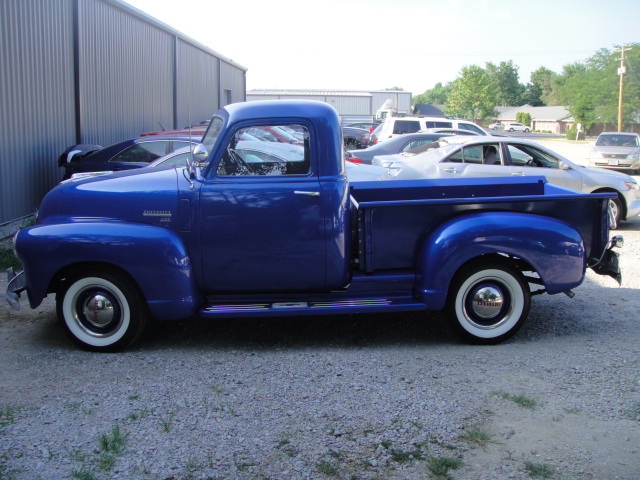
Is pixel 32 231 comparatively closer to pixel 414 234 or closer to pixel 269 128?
pixel 269 128

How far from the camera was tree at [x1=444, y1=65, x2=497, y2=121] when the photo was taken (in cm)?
9669

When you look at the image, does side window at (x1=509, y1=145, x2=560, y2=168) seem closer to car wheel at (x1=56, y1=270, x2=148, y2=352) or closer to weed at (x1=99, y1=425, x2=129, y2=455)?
car wheel at (x1=56, y1=270, x2=148, y2=352)

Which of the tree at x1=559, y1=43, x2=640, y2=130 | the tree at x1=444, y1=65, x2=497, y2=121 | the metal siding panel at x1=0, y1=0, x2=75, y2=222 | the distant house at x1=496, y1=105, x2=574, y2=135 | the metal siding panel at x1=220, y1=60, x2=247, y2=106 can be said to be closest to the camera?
the metal siding panel at x1=0, y1=0, x2=75, y2=222

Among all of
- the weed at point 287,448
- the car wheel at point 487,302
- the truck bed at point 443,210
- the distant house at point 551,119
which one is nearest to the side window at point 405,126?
the truck bed at point 443,210

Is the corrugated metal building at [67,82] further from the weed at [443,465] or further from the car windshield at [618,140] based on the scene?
the car windshield at [618,140]

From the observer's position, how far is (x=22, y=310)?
6.68 m

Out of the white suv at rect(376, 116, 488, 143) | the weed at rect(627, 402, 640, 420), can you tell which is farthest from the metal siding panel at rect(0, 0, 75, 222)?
the white suv at rect(376, 116, 488, 143)

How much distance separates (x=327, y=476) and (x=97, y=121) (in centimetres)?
1374

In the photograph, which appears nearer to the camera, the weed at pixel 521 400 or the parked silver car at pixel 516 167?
the weed at pixel 521 400

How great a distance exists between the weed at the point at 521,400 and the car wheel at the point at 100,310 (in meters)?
2.91

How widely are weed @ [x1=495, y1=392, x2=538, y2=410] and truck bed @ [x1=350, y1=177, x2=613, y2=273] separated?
1.47 meters

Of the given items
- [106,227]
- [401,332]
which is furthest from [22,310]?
[401,332]

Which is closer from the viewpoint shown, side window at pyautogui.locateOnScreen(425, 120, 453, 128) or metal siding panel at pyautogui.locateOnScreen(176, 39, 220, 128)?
side window at pyautogui.locateOnScreen(425, 120, 453, 128)

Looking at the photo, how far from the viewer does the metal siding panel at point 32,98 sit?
1101 centimetres
